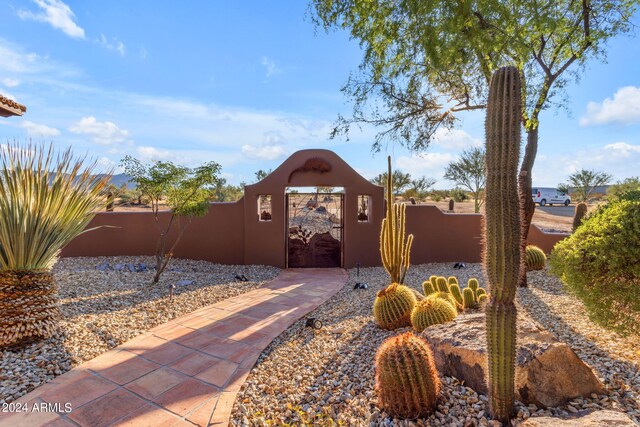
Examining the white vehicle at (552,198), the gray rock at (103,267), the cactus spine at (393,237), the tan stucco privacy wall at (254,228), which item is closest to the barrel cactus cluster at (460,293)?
the cactus spine at (393,237)

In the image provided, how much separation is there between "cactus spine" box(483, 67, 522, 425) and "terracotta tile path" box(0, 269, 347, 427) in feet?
8.31

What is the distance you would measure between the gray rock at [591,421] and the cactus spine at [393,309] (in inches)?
102

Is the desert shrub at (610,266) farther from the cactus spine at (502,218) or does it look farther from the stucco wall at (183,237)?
the stucco wall at (183,237)

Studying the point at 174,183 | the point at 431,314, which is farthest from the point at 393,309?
the point at 174,183

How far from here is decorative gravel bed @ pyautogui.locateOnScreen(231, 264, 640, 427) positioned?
2827 millimetres

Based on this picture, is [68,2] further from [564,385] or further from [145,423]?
[564,385]

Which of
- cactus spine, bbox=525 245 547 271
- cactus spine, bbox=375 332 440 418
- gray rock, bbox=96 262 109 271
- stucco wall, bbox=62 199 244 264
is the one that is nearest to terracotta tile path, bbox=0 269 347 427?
cactus spine, bbox=375 332 440 418

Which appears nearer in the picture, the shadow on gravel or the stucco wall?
the shadow on gravel

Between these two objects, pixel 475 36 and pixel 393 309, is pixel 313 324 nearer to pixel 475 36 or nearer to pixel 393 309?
pixel 393 309

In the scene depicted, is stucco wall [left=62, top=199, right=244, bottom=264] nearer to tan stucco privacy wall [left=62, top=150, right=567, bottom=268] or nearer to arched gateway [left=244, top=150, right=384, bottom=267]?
tan stucco privacy wall [left=62, top=150, right=567, bottom=268]

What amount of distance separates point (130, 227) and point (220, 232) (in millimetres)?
2940

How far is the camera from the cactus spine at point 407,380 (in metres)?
2.78

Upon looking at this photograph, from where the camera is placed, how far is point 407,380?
2.77m

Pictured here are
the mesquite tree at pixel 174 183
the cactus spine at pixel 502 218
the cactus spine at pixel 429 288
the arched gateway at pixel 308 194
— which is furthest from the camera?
the arched gateway at pixel 308 194
